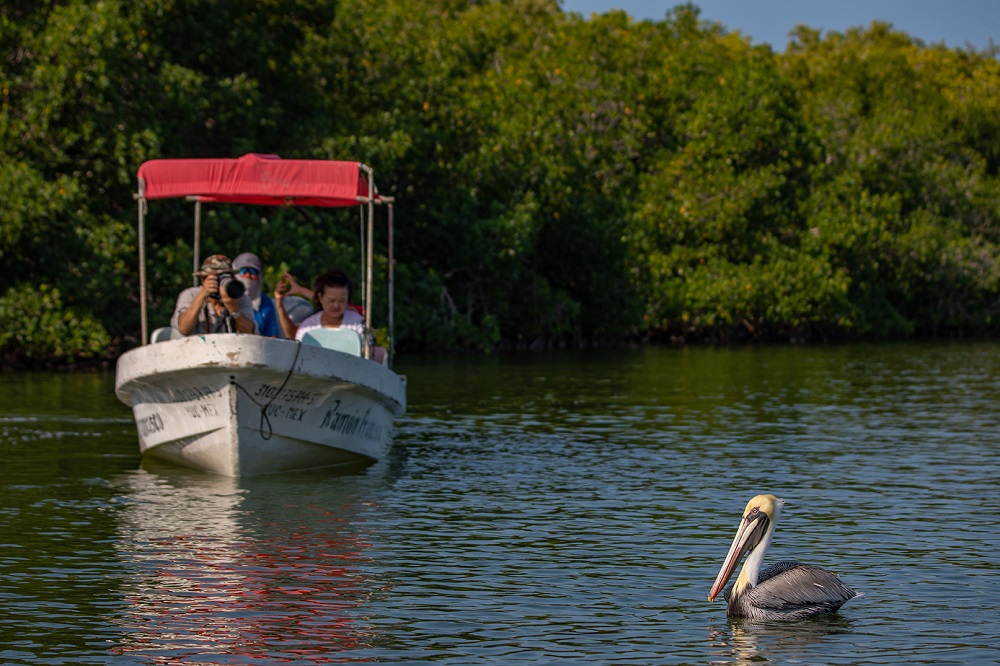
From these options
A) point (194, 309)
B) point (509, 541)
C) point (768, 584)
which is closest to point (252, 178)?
point (194, 309)

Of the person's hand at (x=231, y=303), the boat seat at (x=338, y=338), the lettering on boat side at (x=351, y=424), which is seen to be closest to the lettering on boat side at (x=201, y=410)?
the person's hand at (x=231, y=303)

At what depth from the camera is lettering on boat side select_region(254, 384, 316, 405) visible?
14781mm

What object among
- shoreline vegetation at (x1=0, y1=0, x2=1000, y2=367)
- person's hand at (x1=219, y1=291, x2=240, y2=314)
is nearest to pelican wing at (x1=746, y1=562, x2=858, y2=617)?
person's hand at (x1=219, y1=291, x2=240, y2=314)

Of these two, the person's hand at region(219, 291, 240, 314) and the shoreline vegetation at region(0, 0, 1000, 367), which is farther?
the shoreline vegetation at region(0, 0, 1000, 367)

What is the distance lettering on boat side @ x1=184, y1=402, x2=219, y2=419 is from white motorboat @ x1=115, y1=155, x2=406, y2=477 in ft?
0.04

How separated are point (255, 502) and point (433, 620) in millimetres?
4934

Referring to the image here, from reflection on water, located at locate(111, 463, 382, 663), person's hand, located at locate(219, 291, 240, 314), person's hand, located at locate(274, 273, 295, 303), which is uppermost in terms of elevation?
person's hand, located at locate(274, 273, 295, 303)

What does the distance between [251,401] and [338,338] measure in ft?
5.24

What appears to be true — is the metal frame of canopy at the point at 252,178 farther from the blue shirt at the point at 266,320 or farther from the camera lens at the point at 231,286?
the camera lens at the point at 231,286

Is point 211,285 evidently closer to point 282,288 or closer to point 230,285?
point 230,285

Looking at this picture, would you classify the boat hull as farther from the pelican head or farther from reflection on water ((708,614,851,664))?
reflection on water ((708,614,851,664))

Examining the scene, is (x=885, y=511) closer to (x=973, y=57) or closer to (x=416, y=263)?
(x=416, y=263)

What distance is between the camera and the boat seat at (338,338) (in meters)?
16.1

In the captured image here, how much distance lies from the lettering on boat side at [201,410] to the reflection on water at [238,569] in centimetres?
65
